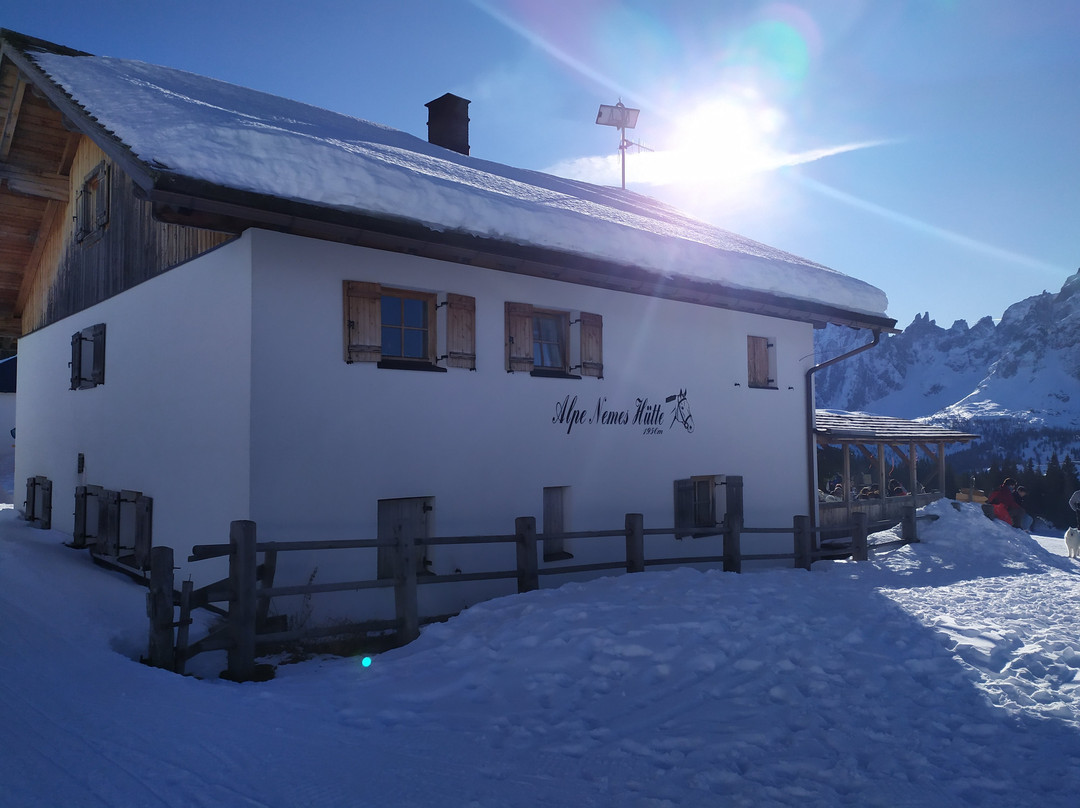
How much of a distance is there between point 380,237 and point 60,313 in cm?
802

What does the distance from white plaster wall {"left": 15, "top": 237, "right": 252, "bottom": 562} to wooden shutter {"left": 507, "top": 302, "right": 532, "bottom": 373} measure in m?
3.16

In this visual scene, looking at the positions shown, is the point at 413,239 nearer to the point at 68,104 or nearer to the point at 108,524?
the point at 68,104

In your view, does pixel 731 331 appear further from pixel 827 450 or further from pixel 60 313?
pixel 827 450

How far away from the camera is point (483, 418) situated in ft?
29.5

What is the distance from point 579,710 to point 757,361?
9225mm

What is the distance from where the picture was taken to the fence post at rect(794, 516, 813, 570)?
10.7 meters

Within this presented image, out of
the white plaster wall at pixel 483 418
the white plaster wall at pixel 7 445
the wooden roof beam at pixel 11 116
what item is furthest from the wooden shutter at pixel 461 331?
the white plaster wall at pixel 7 445

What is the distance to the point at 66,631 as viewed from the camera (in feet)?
20.2

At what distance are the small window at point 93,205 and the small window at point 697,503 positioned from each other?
8.96 m

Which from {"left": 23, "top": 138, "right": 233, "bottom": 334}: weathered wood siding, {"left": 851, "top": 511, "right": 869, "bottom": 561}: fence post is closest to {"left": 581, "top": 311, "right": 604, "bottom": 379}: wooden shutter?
{"left": 23, "top": 138, "right": 233, "bottom": 334}: weathered wood siding

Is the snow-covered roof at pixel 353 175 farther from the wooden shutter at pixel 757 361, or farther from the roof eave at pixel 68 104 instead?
the wooden shutter at pixel 757 361

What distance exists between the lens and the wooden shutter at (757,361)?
12783 mm

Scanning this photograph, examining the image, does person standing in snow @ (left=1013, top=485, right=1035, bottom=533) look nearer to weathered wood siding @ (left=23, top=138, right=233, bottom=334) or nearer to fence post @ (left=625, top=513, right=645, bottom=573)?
fence post @ (left=625, top=513, right=645, bottom=573)

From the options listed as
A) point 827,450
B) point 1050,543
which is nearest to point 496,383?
point 1050,543
